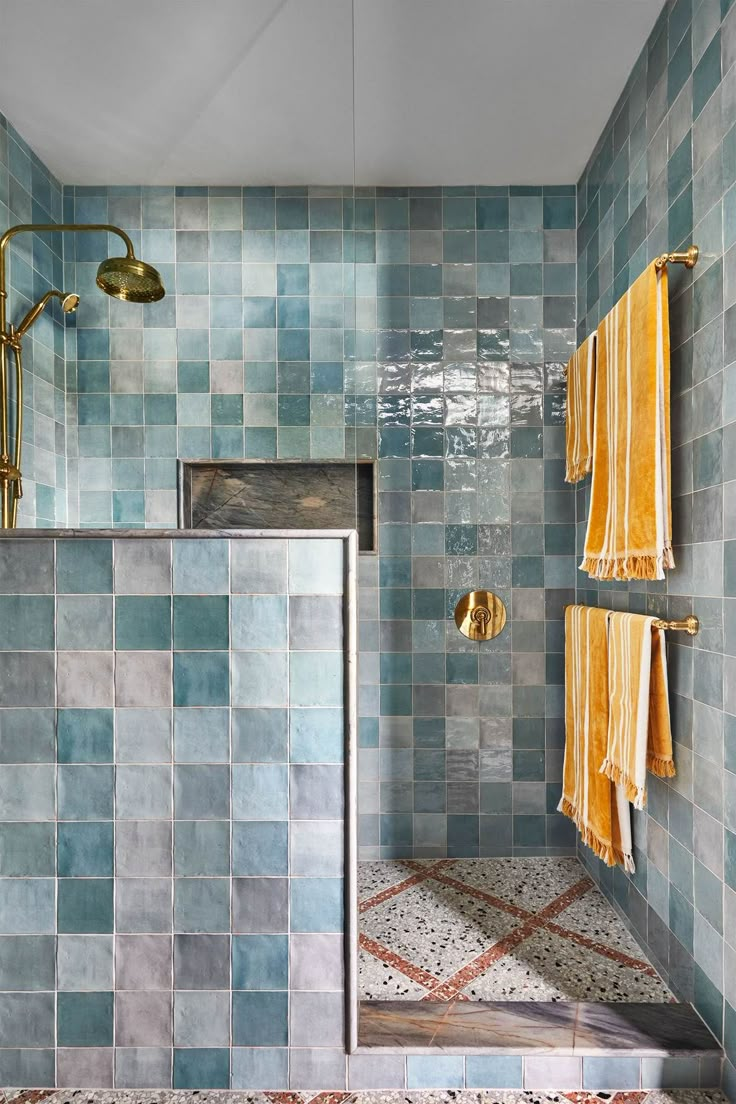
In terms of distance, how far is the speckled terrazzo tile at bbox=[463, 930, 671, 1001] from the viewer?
1.35 m

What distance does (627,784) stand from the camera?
1383 millimetres

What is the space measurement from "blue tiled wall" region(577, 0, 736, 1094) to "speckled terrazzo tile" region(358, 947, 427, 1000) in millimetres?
559

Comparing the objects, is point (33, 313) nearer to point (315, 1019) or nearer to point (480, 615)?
point (480, 615)

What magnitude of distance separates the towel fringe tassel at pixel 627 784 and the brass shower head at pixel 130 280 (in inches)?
69.2

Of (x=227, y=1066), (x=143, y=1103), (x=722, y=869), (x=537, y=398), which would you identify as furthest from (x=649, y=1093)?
(x=537, y=398)

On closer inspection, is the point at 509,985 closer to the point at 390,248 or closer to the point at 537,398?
the point at 537,398

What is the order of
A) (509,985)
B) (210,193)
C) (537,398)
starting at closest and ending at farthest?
1. (509,985)
2. (210,193)
3. (537,398)

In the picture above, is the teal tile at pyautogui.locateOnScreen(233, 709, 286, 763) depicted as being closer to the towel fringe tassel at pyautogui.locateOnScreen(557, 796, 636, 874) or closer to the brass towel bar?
the brass towel bar

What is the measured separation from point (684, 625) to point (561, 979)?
2.76ft

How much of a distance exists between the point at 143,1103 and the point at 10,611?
2.92 ft

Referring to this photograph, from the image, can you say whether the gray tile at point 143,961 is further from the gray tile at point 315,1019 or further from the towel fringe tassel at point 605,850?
the towel fringe tassel at point 605,850

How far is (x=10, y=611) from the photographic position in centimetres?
114

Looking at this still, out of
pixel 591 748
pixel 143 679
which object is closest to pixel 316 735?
pixel 143 679

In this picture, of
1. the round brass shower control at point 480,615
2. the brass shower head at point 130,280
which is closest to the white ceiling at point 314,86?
the brass shower head at point 130,280
